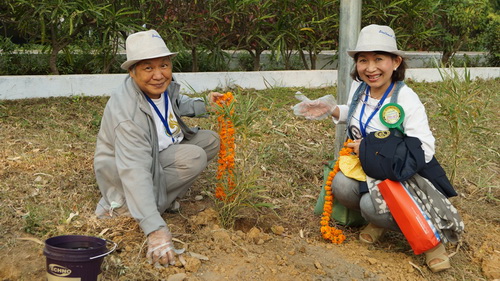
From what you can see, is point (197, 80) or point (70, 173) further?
point (197, 80)

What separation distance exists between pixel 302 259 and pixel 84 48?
13.2 feet

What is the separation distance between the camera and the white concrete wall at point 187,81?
5473mm

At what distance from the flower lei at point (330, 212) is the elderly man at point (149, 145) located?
2.50 ft

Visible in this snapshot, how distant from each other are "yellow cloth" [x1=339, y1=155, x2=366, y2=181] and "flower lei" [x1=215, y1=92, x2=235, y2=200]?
0.65 m

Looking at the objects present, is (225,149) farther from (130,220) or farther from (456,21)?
(456,21)

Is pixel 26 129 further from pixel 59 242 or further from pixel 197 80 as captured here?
pixel 59 242

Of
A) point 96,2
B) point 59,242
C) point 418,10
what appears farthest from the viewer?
point 418,10

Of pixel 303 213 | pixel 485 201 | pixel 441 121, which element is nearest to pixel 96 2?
pixel 303 213

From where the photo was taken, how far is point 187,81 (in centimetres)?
614

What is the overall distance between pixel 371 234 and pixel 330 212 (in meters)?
0.28

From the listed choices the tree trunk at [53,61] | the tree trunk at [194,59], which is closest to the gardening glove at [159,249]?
the tree trunk at [53,61]

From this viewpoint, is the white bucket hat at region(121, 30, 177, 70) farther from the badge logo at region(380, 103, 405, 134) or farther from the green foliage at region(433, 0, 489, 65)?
the green foliage at region(433, 0, 489, 65)

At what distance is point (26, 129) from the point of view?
486cm

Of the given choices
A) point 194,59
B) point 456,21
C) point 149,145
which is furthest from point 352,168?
point 456,21
